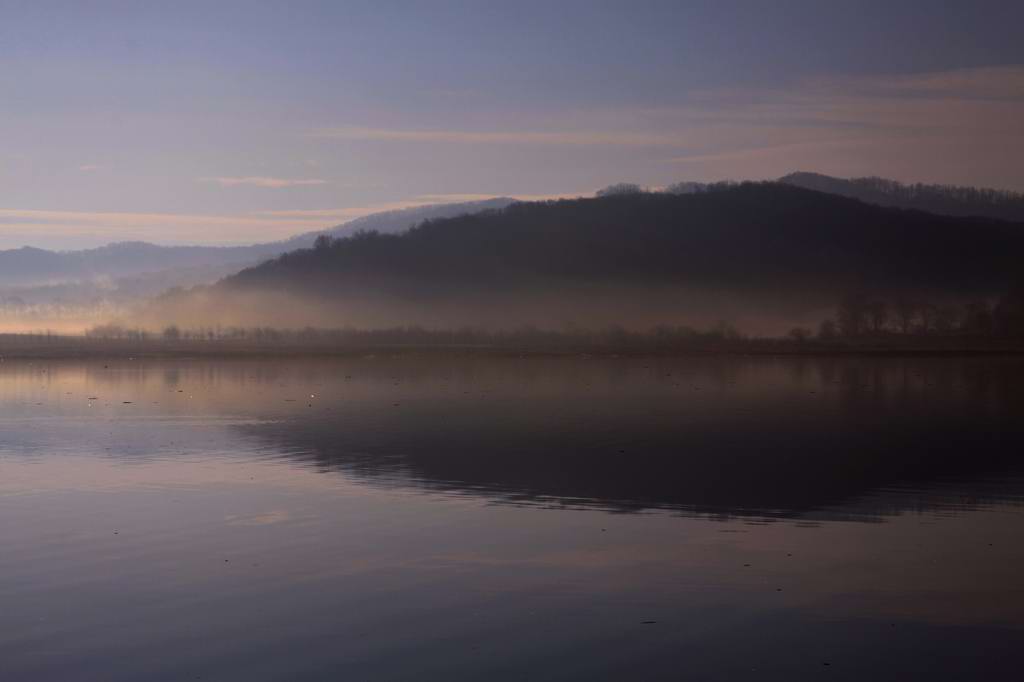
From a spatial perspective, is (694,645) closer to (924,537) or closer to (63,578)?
(924,537)

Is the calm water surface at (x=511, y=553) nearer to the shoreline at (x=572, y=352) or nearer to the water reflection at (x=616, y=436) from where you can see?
the water reflection at (x=616, y=436)

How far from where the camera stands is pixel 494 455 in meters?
30.8

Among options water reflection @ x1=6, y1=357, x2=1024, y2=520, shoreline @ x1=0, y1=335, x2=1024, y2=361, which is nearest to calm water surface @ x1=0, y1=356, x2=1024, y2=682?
water reflection @ x1=6, y1=357, x2=1024, y2=520

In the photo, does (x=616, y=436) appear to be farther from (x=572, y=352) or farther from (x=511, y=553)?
(x=572, y=352)

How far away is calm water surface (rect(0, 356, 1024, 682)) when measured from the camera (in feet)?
39.7

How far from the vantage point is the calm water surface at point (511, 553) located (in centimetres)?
1209

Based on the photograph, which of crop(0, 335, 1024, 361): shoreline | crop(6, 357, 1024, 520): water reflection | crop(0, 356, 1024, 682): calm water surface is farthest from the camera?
crop(0, 335, 1024, 361): shoreline

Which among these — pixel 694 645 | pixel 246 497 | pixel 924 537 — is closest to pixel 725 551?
pixel 924 537

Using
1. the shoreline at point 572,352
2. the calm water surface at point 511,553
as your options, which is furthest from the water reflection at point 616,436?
the shoreline at point 572,352

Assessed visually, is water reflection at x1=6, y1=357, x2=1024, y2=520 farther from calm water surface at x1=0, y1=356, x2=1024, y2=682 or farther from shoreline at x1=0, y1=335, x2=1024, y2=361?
shoreline at x1=0, y1=335, x2=1024, y2=361

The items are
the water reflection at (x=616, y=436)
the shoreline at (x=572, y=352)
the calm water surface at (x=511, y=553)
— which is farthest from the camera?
the shoreline at (x=572, y=352)

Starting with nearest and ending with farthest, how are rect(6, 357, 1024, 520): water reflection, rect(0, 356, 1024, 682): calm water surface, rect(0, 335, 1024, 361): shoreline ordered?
rect(0, 356, 1024, 682): calm water surface
rect(6, 357, 1024, 520): water reflection
rect(0, 335, 1024, 361): shoreline

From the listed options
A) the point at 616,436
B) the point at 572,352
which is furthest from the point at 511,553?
the point at 572,352

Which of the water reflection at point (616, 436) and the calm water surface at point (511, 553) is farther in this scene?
the water reflection at point (616, 436)
